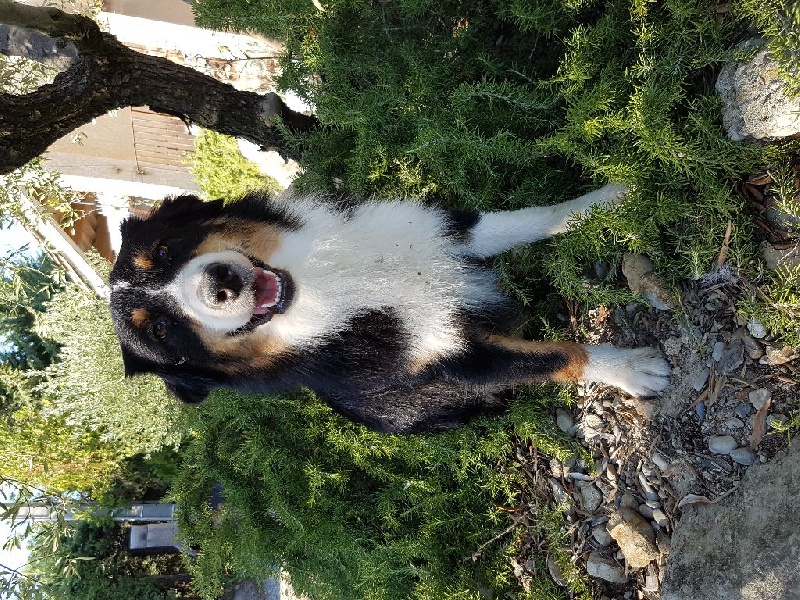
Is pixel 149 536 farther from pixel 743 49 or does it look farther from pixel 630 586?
pixel 743 49

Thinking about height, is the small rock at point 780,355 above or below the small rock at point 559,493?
above

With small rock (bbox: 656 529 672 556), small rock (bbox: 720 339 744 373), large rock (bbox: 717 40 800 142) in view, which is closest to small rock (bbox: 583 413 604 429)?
small rock (bbox: 656 529 672 556)

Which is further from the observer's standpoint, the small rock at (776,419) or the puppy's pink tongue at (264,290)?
the puppy's pink tongue at (264,290)

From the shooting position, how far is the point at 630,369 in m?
3.04

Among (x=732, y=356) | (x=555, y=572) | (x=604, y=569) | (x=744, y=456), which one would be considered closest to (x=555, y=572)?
(x=555, y=572)

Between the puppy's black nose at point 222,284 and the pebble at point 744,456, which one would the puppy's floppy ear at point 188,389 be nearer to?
the puppy's black nose at point 222,284

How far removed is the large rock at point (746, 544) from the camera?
7.59ft

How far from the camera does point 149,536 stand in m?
9.50

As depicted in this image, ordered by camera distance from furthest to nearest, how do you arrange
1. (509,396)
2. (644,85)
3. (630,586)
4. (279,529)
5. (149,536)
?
(149,536) → (279,529) → (509,396) → (630,586) → (644,85)

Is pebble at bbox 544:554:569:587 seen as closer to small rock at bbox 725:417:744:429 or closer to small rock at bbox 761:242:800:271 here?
small rock at bbox 725:417:744:429

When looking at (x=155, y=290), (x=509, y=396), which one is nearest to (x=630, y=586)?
(x=509, y=396)

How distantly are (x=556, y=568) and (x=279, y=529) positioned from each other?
246cm

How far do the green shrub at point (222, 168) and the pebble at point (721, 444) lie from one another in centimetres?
499

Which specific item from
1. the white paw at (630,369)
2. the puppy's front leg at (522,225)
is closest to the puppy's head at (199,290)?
the puppy's front leg at (522,225)
